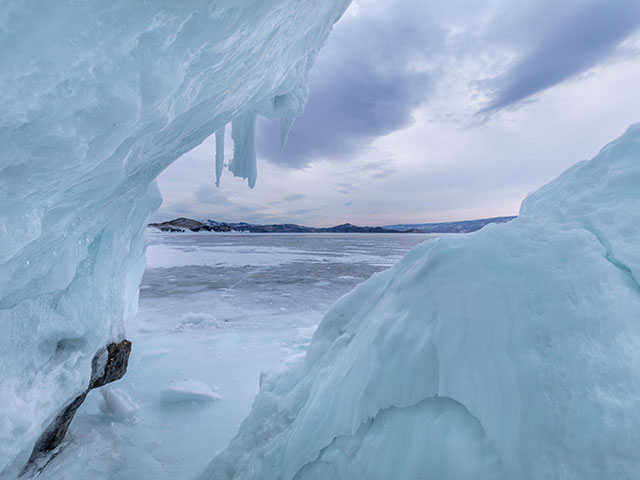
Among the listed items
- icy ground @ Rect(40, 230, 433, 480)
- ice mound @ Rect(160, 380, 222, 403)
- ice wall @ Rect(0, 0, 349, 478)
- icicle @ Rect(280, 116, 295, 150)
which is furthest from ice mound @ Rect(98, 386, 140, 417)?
icicle @ Rect(280, 116, 295, 150)

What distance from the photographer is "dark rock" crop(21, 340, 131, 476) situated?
293 cm

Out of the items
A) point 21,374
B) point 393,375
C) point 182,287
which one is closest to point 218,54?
point 393,375

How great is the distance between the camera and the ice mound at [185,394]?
13.7 ft

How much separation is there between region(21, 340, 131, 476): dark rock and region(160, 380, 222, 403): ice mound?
715 millimetres

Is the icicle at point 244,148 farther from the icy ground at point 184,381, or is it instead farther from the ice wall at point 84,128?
the icy ground at point 184,381

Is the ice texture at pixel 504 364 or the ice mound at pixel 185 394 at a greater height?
the ice texture at pixel 504 364

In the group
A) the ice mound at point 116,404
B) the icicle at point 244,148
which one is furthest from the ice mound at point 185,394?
the icicle at point 244,148

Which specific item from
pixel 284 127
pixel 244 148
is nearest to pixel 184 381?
pixel 244 148

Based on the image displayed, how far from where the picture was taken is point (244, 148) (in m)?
7.23

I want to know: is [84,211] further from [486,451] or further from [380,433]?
[486,451]

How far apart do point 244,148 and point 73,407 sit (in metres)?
5.82

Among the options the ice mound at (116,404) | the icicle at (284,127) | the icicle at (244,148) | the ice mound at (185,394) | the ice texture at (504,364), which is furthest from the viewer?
the icicle at (284,127)

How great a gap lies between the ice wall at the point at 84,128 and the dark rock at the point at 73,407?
0.81ft

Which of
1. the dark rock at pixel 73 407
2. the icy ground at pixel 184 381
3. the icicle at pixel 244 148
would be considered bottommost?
the icy ground at pixel 184 381
